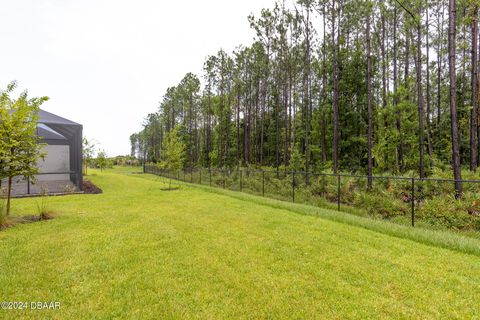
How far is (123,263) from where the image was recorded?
3.93m

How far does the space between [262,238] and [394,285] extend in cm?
266

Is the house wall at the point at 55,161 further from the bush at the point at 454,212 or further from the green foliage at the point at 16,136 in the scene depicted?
the bush at the point at 454,212

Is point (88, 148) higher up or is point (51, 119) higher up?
point (51, 119)

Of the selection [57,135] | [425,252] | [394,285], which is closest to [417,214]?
[425,252]

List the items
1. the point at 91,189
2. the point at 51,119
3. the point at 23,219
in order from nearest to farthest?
the point at 23,219 < the point at 51,119 < the point at 91,189

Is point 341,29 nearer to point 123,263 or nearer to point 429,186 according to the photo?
point 429,186

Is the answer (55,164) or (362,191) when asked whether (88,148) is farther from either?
(362,191)

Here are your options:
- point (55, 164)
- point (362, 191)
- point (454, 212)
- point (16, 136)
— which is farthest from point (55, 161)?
point (454, 212)

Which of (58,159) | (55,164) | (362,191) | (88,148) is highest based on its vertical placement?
(88,148)

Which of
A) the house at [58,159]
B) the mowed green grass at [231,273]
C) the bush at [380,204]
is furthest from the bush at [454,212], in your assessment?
the house at [58,159]

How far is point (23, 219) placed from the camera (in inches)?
269

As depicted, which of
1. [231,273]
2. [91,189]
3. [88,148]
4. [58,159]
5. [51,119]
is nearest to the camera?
[231,273]

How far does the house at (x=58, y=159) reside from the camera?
41.8 feet

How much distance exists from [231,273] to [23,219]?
23.5ft
